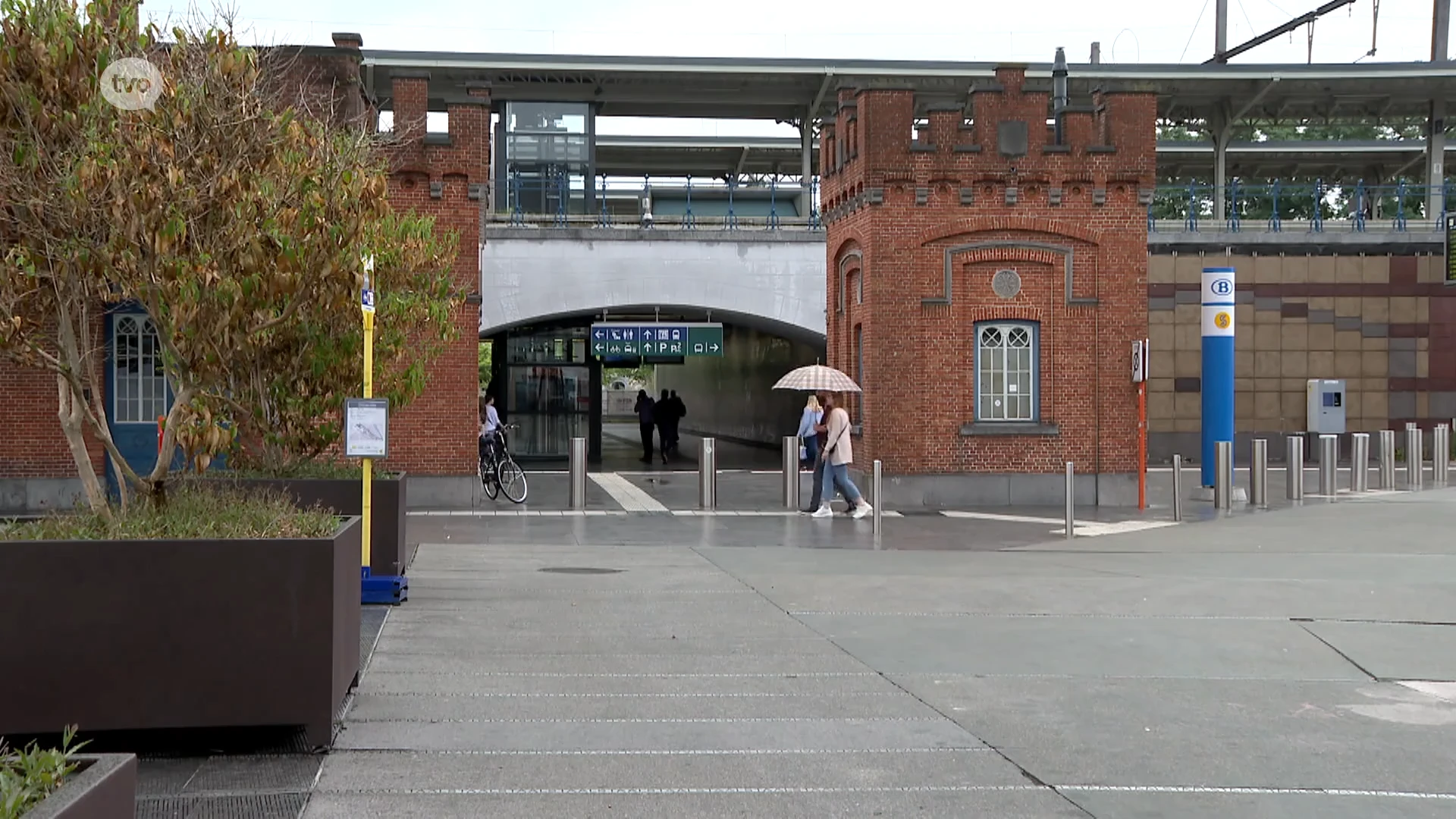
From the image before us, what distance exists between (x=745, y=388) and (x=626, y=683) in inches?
1572

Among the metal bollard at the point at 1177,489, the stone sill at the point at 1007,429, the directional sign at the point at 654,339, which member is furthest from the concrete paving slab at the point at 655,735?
the directional sign at the point at 654,339

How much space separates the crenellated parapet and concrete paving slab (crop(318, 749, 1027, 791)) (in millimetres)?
16183

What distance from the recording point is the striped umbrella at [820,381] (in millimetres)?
21281

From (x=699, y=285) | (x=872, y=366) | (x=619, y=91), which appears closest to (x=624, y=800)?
(x=872, y=366)

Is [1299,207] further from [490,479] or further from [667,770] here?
[667,770]

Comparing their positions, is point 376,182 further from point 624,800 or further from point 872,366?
point 872,366

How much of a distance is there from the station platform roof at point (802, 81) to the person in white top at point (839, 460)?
55.4ft

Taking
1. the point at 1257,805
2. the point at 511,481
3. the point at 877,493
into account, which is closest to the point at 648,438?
the point at 511,481

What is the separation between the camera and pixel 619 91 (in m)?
38.5

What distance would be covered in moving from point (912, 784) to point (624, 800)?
4.17 feet

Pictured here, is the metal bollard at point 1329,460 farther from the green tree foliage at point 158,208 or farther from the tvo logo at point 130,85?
the tvo logo at point 130,85

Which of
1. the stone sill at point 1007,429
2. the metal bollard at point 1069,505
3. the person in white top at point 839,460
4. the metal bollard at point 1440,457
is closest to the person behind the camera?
the metal bollard at point 1069,505

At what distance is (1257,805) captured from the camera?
19.6ft

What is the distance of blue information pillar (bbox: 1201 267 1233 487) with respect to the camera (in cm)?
2352
